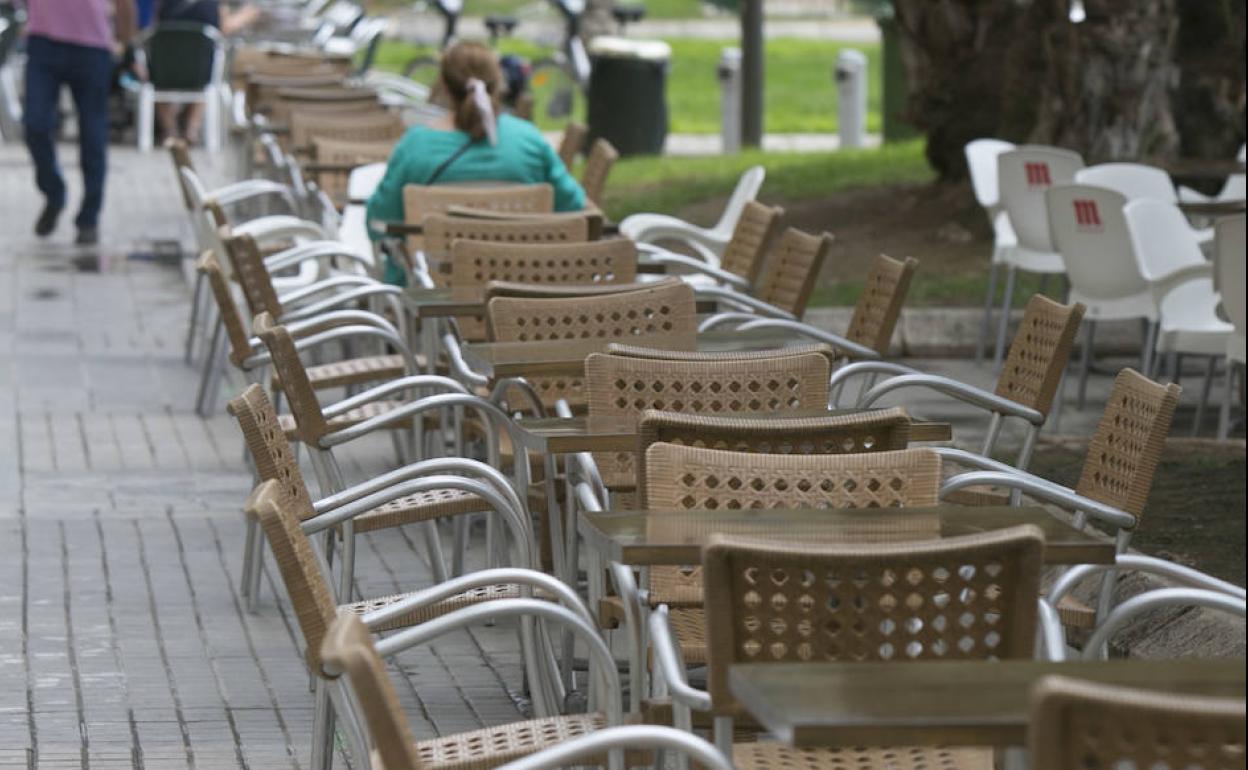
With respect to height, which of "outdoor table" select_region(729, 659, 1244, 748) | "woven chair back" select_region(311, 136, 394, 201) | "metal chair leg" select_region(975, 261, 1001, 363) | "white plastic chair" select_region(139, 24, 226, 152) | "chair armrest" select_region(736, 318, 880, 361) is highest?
"outdoor table" select_region(729, 659, 1244, 748)

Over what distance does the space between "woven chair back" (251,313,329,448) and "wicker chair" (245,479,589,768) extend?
2.96 ft

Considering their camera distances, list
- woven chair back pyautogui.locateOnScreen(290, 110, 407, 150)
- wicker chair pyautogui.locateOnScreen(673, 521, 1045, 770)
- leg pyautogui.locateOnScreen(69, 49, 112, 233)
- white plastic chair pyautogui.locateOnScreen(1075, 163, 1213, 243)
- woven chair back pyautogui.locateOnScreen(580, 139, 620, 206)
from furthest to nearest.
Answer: leg pyautogui.locateOnScreen(69, 49, 112, 233), woven chair back pyautogui.locateOnScreen(290, 110, 407, 150), woven chair back pyautogui.locateOnScreen(580, 139, 620, 206), white plastic chair pyautogui.locateOnScreen(1075, 163, 1213, 243), wicker chair pyautogui.locateOnScreen(673, 521, 1045, 770)

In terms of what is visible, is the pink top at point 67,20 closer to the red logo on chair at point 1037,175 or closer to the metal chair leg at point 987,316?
the metal chair leg at point 987,316

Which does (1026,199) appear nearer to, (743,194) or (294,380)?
(743,194)

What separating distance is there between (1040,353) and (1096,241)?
3.74 m

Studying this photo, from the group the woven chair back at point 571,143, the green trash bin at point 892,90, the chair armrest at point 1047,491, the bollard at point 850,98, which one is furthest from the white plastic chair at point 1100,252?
the bollard at point 850,98

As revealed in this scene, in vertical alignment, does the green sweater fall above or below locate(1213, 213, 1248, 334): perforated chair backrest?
above

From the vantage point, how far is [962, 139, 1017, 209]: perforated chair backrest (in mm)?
12594

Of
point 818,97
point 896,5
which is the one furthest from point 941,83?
point 818,97

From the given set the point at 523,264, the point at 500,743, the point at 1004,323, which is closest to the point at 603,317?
the point at 523,264

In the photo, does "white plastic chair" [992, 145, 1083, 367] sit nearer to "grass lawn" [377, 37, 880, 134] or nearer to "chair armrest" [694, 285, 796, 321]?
"chair armrest" [694, 285, 796, 321]

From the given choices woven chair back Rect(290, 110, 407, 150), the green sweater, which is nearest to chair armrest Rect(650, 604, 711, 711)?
the green sweater

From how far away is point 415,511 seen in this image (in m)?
6.07

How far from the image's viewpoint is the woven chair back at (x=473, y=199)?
9.14 meters
